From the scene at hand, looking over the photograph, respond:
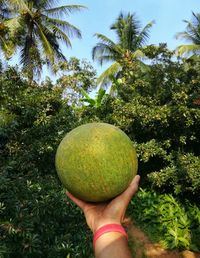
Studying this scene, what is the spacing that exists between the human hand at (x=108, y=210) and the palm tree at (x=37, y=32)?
17134 millimetres

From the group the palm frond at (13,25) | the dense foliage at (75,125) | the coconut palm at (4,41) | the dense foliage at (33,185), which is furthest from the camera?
the palm frond at (13,25)

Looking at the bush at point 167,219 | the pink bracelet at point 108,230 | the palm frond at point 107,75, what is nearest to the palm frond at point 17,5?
the palm frond at point 107,75

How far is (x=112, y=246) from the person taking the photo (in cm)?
180

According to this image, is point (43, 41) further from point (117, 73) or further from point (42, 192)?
point (42, 192)

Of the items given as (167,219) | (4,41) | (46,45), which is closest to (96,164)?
(167,219)

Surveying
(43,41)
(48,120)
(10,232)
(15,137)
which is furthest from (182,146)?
(43,41)

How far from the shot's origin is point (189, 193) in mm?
11023

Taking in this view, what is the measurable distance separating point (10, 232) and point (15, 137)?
355cm

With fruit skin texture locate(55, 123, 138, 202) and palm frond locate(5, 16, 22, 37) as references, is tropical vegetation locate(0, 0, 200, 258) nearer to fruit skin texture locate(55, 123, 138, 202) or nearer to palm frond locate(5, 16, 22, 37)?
fruit skin texture locate(55, 123, 138, 202)

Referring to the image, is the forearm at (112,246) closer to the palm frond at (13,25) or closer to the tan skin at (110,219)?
the tan skin at (110,219)

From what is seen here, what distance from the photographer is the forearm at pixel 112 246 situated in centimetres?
177

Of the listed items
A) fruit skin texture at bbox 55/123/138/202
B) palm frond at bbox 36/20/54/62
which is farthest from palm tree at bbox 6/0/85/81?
fruit skin texture at bbox 55/123/138/202

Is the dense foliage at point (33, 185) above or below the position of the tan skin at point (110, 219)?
below

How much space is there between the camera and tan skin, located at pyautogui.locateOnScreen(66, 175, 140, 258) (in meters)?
1.78
